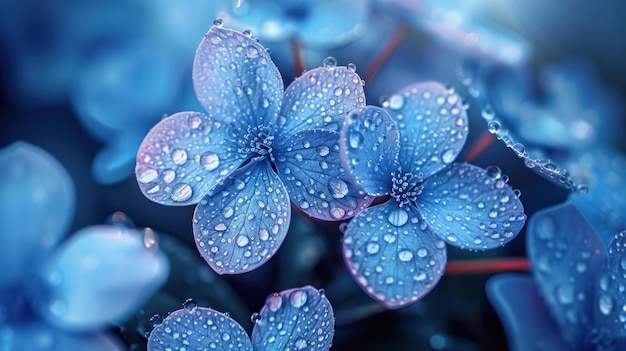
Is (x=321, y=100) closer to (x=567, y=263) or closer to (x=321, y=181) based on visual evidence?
(x=321, y=181)

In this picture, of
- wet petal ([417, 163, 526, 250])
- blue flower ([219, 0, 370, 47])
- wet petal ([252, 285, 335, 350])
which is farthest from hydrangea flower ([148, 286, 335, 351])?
blue flower ([219, 0, 370, 47])

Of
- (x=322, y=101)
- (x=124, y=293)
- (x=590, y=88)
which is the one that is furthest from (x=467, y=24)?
(x=124, y=293)

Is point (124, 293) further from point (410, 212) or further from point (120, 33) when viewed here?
point (120, 33)

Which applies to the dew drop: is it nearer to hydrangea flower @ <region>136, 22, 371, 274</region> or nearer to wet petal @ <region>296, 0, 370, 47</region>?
hydrangea flower @ <region>136, 22, 371, 274</region>

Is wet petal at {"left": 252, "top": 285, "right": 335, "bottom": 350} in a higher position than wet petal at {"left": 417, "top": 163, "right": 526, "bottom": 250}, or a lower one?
lower

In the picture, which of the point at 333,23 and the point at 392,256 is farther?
the point at 333,23

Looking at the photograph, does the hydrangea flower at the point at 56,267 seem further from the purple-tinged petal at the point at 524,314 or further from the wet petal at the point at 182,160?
the purple-tinged petal at the point at 524,314

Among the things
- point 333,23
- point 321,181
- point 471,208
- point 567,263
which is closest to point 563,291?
point 567,263
